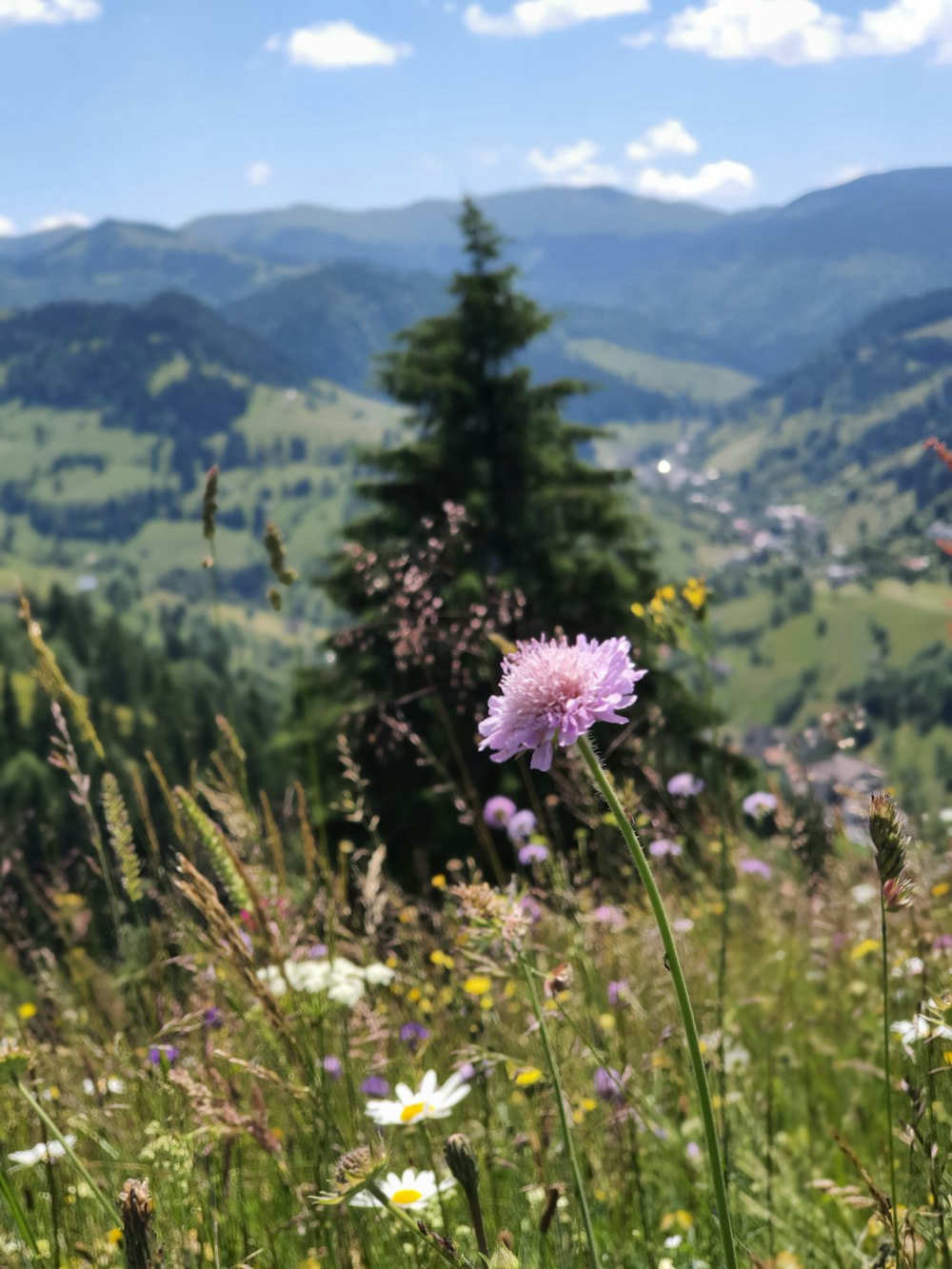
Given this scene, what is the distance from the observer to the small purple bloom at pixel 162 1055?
79.0 inches

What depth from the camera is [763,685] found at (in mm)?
188000

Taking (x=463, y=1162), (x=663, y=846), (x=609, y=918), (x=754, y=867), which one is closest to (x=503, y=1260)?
(x=463, y=1162)

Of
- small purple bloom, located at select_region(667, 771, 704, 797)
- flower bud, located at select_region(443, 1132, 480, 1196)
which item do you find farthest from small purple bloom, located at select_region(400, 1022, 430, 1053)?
small purple bloom, located at select_region(667, 771, 704, 797)

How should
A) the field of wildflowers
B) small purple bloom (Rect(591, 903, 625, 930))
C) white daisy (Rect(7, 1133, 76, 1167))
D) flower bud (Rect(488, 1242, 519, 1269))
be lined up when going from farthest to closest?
small purple bloom (Rect(591, 903, 625, 930)) < white daisy (Rect(7, 1133, 76, 1167)) < the field of wildflowers < flower bud (Rect(488, 1242, 519, 1269))

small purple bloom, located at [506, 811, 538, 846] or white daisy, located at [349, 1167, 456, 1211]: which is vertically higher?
white daisy, located at [349, 1167, 456, 1211]

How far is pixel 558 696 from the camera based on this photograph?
1.26 meters

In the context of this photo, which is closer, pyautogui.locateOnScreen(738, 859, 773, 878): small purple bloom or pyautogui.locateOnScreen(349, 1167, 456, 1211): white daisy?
pyautogui.locateOnScreen(349, 1167, 456, 1211): white daisy

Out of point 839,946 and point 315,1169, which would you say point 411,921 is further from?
point 839,946

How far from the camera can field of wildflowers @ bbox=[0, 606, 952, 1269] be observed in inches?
52.5

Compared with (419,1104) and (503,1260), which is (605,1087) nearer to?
(419,1104)

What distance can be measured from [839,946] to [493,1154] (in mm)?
2513

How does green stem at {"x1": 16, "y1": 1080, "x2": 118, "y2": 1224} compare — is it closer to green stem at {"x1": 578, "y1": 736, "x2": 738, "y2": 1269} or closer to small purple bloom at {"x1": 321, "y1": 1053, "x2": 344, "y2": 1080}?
green stem at {"x1": 578, "y1": 736, "x2": 738, "y2": 1269}

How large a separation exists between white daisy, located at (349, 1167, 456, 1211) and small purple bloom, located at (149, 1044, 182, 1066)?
22.4 inches

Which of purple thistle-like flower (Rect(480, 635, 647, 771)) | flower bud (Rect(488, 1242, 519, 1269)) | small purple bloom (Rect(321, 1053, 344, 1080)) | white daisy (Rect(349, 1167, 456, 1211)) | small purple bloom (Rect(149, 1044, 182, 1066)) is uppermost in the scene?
purple thistle-like flower (Rect(480, 635, 647, 771))
